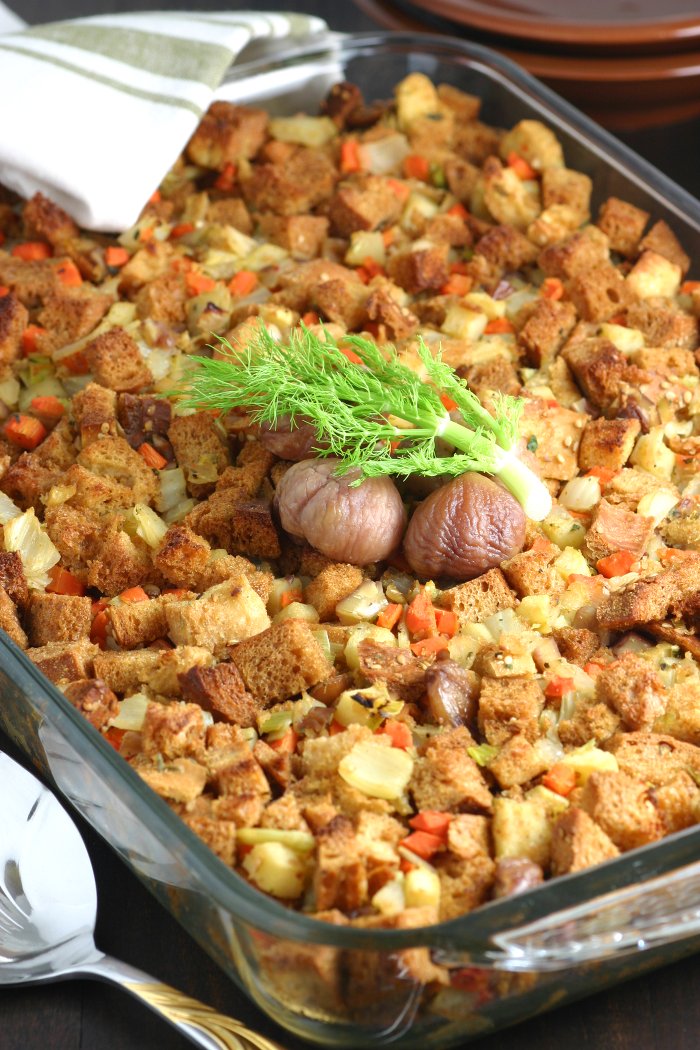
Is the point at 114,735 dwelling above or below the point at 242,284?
below

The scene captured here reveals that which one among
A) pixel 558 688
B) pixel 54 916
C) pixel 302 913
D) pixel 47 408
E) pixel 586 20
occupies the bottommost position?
pixel 54 916

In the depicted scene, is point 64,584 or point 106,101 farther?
point 106,101

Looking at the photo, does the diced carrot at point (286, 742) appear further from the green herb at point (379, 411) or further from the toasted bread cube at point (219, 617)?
the green herb at point (379, 411)

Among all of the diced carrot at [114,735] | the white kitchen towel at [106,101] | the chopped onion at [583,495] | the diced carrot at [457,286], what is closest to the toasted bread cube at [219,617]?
the diced carrot at [114,735]

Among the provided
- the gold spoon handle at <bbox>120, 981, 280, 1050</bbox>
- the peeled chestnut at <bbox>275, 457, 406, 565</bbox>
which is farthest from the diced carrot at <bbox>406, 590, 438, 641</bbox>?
the gold spoon handle at <bbox>120, 981, 280, 1050</bbox>

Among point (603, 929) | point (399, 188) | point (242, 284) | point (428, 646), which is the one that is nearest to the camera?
point (603, 929)

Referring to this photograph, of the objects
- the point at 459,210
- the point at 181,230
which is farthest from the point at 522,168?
the point at 181,230

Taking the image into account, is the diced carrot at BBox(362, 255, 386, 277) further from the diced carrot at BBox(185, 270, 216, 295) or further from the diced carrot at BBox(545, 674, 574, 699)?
the diced carrot at BBox(545, 674, 574, 699)

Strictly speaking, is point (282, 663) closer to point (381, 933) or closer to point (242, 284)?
point (381, 933)
